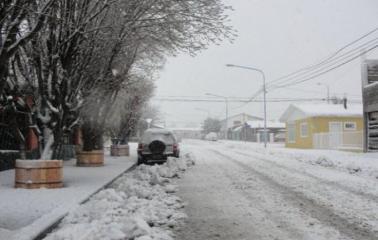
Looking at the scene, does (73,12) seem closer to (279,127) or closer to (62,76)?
(62,76)

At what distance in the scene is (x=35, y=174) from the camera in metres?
12.7

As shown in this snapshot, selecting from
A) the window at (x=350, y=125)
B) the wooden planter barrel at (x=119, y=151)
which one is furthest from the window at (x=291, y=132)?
the wooden planter barrel at (x=119, y=151)

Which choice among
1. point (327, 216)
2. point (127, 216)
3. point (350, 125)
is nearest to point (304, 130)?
point (350, 125)

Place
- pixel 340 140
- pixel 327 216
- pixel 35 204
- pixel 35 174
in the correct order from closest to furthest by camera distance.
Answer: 1. pixel 327 216
2. pixel 35 204
3. pixel 35 174
4. pixel 340 140

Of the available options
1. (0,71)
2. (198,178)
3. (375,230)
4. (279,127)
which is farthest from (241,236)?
(279,127)

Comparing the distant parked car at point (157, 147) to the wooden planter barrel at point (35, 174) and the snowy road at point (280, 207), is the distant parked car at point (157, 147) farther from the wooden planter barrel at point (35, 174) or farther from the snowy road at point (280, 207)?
the wooden planter barrel at point (35, 174)

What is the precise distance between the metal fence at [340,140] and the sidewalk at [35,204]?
23012 millimetres

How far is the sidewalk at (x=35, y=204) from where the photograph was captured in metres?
7.66

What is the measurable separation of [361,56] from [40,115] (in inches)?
908

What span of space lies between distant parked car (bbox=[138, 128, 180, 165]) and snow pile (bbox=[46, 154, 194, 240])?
9.47 metres

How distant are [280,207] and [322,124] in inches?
1413

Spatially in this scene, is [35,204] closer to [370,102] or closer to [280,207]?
[280,207]

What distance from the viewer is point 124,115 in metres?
33.7

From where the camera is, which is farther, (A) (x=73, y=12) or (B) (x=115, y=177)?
(B) (x=115, y=177)
